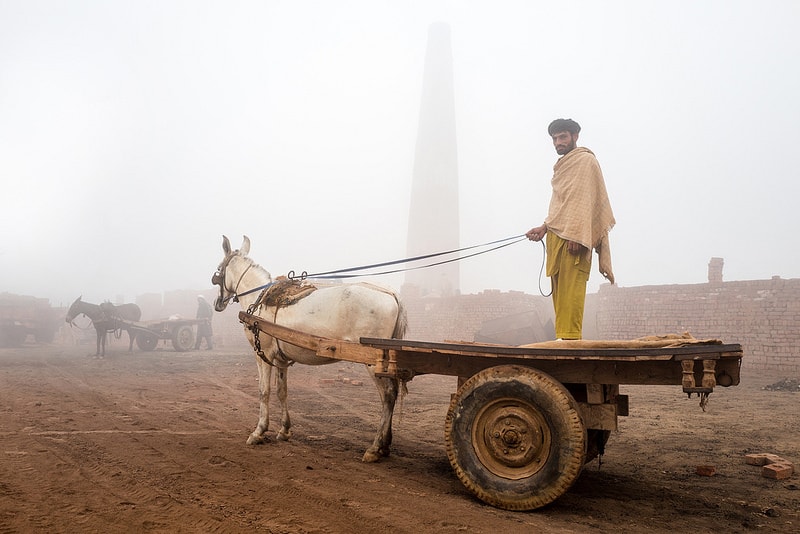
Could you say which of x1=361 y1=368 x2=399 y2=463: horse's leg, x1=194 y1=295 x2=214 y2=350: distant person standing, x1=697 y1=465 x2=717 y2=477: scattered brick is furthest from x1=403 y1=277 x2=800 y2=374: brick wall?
x1=361 y1=368 x2=399 y2=463: horse's leg

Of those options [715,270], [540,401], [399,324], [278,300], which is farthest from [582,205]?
[715,270]

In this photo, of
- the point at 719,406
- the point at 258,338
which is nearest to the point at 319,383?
the point at 258,338

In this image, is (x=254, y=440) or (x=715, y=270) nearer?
(x=254, y=440)

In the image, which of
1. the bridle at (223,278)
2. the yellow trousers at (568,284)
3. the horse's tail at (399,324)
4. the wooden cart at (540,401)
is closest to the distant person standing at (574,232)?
the yellow trousers at (568,284)

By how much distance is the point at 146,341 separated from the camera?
73.4ft

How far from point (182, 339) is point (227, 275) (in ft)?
57.6

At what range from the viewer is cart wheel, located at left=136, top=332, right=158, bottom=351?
2185 cm

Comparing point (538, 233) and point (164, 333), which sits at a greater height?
point (538, 233)

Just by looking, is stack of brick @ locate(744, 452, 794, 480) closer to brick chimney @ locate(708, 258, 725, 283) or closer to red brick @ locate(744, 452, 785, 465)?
red brick @ locate(744, 452, 785, 465)

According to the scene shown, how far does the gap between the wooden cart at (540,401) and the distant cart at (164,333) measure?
20866 millimetres

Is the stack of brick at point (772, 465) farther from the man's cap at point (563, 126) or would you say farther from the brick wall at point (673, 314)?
the brick wall at point (673, 314)

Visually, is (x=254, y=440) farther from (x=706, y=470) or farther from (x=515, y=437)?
(x=706, y=470)

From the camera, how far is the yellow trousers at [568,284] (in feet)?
13.9

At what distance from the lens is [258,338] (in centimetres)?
566
